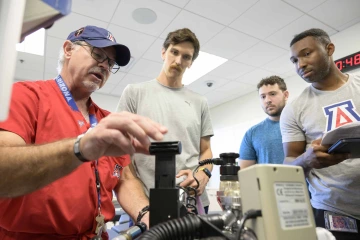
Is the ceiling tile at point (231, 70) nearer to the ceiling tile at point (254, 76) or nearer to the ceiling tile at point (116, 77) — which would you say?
the ceiling tile at point (254, 76)

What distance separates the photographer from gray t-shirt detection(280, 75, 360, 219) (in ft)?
3.85

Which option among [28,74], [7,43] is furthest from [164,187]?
[28,74]

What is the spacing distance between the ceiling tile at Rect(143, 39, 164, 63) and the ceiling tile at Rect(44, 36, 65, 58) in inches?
45.5

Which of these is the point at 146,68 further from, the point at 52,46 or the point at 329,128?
the point at 329,128

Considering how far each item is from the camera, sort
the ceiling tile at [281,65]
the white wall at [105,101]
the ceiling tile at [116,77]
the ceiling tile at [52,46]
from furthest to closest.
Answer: the white wall at [105,101] → the ceiling tile at [116,77] → the ceiling tile at [281,65] → the ceiling tile at [52,46]

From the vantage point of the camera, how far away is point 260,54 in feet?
11.8

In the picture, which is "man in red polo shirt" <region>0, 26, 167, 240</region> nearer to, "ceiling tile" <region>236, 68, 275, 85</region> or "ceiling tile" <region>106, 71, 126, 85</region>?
"ceiling tile" <region>106, 71, 126, 85</region>

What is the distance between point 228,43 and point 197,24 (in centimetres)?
63

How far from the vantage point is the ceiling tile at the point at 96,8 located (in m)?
2.51

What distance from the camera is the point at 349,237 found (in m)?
1.12

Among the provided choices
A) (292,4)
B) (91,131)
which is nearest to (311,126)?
(91,131)

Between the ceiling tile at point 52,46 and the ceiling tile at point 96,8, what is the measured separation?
→ 0.76 m

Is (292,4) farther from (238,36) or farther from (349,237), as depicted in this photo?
(349,237)

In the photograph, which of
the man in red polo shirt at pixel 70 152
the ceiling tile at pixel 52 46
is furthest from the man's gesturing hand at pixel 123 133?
the ceiling tile at pixel 52 46
